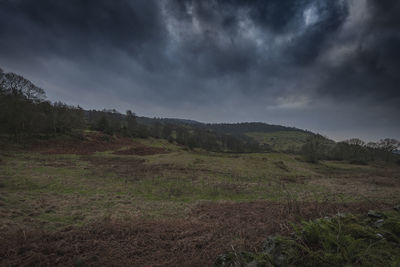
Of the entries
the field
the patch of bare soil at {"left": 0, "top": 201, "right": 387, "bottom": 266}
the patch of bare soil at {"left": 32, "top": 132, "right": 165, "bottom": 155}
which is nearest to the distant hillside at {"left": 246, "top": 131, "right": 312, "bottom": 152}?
the patch of bare soil at {"left": 32, "top": 132, "right": 165, "bottom": 155}

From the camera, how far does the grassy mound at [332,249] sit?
6.80 ft

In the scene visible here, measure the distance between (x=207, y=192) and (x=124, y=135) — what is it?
4936 cm

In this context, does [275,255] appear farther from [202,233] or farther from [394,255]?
[202,233]

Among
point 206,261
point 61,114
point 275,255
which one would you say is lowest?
point 206,261

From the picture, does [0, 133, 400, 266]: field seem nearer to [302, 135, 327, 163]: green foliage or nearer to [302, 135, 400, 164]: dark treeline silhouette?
[302, 135, 327, 163]: green foliage

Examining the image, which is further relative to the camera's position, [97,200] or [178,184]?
[178,184]

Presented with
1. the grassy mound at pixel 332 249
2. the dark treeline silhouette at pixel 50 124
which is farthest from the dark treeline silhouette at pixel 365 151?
the grassy mound at pixel 332 249

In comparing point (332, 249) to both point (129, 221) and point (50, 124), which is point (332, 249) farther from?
point (50, 124)

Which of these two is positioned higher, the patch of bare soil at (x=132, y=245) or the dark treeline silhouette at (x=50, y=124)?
the dark treeline silhouette at (x=50, y=124)

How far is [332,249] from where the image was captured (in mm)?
2352

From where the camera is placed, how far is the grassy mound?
207 centimetres

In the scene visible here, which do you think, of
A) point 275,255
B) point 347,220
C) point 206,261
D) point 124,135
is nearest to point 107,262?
point 206,261

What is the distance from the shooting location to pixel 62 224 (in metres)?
5.83

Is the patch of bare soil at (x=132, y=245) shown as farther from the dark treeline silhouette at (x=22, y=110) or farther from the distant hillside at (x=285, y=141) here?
the distant hillside at (x=285, y=141)
